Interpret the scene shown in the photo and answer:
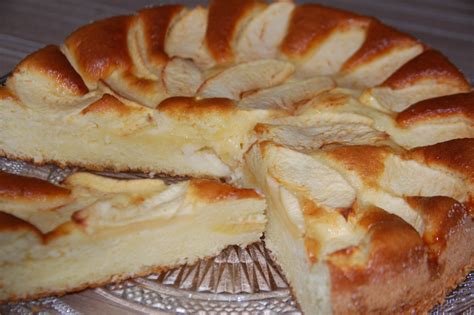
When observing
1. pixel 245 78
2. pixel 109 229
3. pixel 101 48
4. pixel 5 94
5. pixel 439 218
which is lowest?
pixel 439 218

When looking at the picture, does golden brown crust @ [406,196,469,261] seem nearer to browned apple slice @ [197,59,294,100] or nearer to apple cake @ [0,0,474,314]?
apple cake @ [0,0,474,314]

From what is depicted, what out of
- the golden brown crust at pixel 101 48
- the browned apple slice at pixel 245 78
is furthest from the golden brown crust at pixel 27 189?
the browned apple slice at pixel 245 78

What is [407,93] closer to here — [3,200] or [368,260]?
[368,260]

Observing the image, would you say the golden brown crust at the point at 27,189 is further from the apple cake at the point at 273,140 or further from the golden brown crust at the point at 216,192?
the golden brown crust at the point at 216,192

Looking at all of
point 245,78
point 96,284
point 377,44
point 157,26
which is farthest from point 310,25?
point 96,284

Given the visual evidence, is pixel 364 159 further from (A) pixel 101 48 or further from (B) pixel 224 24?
(A) pixel 101 48
